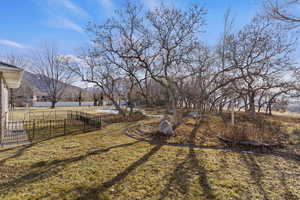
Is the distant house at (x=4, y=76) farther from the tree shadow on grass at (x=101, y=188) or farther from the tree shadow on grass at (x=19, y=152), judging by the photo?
the tree shadow on grass at (x=101, y=188)

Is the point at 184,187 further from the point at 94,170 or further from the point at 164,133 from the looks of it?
the point at 164,133

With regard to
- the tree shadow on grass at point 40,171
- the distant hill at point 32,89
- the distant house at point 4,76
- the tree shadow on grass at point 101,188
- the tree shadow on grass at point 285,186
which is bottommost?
the tree shadow on grass at point 285,186

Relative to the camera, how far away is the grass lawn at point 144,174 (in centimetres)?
267

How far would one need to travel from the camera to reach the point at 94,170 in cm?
350

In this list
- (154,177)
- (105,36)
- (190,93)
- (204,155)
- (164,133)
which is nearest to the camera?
(154,177)

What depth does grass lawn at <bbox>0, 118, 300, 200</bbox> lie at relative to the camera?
8.75 ft

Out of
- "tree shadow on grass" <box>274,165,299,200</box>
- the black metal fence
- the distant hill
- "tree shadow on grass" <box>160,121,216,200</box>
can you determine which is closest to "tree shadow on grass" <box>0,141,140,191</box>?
"tree shadow on grass" <box>160,121,216,200</box>

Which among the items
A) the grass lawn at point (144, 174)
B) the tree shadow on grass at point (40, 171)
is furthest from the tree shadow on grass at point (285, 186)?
the tree shadow on grass at point (40, 171)

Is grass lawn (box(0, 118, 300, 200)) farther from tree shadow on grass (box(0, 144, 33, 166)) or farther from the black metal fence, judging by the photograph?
the black metal fence

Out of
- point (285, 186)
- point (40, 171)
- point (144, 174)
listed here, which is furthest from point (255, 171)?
point (40, 171)

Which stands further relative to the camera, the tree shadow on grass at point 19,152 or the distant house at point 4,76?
the distant house at point 4,76

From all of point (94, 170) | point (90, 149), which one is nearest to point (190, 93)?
point (90, 149)

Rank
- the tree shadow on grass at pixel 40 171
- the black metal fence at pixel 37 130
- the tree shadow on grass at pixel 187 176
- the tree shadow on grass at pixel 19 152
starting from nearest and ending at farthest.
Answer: the tree shadow on grass at pixel 187 176
the tree shadow on grass at pixel 40 171
the tree shadow on grass at pixel 19 152
the black metal fence at pixel 37 130

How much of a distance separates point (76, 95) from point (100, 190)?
4991 centimetres
